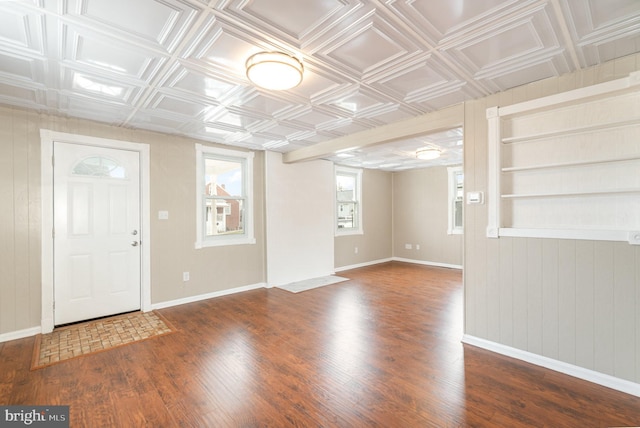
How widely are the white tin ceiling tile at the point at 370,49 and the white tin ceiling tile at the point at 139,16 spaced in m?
0.89

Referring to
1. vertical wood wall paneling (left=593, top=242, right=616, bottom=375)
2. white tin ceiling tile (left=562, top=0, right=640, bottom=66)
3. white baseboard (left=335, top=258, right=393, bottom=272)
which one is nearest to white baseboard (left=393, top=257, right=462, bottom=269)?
white baseboard (left=335, top=258, right=393, bottom=272)

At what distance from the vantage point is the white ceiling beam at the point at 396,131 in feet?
10.2

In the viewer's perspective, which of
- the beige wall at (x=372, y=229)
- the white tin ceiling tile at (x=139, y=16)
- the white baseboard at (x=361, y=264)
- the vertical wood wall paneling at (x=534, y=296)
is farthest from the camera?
the beige wall at (x=372, y=229)

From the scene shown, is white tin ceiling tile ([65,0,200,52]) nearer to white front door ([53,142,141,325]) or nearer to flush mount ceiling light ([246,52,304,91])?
flush mount ceiling light ([246,52,304,91])

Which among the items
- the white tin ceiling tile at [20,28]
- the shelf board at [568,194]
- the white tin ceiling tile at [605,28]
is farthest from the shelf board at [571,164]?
the white tin ceiling tile at [20,28]

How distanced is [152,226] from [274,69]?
3073 mm

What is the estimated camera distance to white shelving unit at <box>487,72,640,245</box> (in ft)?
7.37

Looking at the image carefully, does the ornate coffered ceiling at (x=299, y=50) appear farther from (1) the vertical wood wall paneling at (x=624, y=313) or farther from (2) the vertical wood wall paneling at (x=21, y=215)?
(1) the vertical wood wall paneling at (x=624, y=313)

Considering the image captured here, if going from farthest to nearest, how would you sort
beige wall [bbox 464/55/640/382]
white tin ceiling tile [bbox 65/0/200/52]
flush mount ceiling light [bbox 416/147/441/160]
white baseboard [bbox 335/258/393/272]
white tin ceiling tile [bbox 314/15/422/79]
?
white baseboard [bbox 335/258/393/272] < flush mount ceiling light [bbox 416/147/441/160] < beige wall [bbox 464/55/640/382] < white tin ceiling tile [bbox 314/15/422/79] < white tin ceiling tile [bbox 65/0/200/52]

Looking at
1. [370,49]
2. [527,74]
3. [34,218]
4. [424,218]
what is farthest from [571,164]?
[34,218]

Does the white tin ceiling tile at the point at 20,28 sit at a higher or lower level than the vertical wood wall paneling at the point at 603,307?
higher

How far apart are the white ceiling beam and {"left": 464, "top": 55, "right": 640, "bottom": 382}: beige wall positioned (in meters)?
0.17

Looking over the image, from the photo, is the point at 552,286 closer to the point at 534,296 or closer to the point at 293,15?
the point at 534,296

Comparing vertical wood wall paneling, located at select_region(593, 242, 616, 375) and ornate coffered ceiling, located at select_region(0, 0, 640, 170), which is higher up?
ornate coffered ceiling, located at select_region(0, 0, 640, 170)
